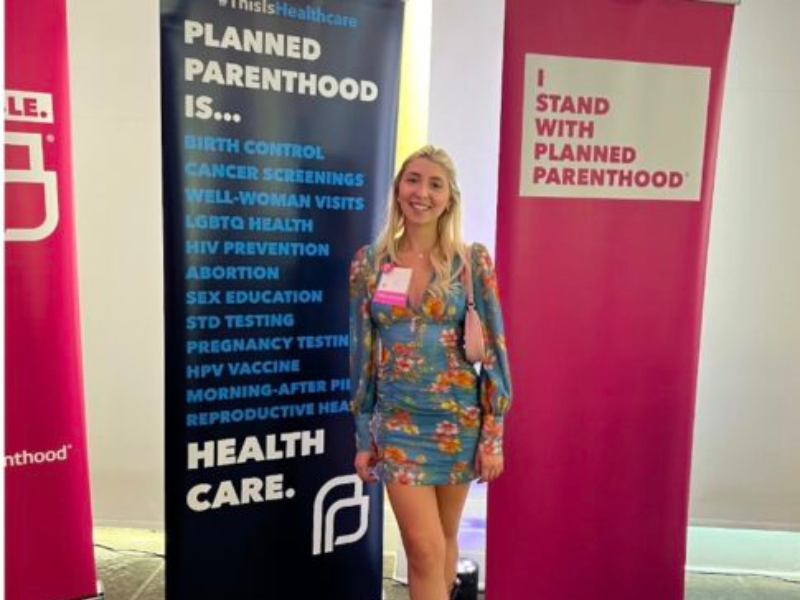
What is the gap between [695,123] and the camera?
88.9 inches

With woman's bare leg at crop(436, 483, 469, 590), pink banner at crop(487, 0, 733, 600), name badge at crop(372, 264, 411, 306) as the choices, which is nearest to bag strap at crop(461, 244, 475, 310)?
name badge at crop(372, 264, 411, 306)

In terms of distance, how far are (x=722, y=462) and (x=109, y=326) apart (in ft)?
7.97

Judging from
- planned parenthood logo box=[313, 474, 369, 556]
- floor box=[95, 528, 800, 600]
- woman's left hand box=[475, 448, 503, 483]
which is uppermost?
woman's left hand box=[475, 448, 503, 483]

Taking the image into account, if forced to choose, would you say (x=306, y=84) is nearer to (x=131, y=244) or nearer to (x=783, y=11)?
(x=131, y=244)

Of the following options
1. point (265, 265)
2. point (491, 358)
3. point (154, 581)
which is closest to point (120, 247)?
point (265, 265)

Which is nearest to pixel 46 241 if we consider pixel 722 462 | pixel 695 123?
pixel 695 123

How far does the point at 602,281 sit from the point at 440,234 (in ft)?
2.07

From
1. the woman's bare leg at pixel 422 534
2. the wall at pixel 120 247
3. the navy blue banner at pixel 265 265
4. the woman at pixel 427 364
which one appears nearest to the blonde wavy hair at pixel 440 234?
the woman at pixel 427 364

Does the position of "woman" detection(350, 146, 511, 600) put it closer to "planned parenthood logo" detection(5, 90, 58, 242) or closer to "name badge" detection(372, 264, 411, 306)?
"name badge" detection(372, 264, 411, 306)

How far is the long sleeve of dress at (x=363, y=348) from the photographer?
1.95m

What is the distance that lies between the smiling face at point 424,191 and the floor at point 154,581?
1498 millimetres

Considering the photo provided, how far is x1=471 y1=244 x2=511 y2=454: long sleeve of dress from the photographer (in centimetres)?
190

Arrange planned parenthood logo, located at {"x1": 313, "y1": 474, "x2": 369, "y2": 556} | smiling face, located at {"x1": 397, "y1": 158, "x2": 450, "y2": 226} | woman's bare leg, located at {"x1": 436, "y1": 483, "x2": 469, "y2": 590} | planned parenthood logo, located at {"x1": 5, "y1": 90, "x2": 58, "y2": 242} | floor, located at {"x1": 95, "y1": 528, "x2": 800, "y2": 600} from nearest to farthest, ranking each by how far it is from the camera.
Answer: smiling face, located at {"x1": 397, "y1": 158, "x2": 450, "y2": 226} → woman's bare leg, located at {"x1": 436, "y1": 483, "x2": 469, "y2": 590} → planned parenthood logo, located at {"x1": 5, "y1": 90, "x2": 58, "y2": 242} → planned parenthood logo, located at {"x1": 313, "y1": 474, "x2": 369, "y2": 556} → floor, located at {"x1": 95, "y1": 528, "x2": 800, "y2": 600}

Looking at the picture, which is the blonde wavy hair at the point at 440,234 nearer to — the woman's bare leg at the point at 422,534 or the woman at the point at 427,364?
the woman at the point at 427,364
